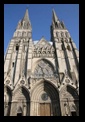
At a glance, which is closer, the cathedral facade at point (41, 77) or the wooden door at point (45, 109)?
the cathedral facade at point (41, 77)

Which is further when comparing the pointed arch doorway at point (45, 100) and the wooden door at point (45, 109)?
the wooden door at point (45, 109)

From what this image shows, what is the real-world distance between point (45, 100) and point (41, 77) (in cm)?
318

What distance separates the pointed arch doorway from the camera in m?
14.3

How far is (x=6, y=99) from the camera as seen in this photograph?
574 inches

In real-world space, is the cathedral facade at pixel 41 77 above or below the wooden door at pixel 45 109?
above

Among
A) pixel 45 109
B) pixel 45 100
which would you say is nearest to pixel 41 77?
pixel 45 100

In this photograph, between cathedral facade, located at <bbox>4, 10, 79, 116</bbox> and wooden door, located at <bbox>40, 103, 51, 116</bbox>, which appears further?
wooden door, located at <bbox>40, 103, 51, 116</bbox>

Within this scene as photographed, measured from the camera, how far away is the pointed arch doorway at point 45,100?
14254mm

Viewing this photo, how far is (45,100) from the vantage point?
15.2 metres

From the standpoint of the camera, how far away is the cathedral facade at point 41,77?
14.2m

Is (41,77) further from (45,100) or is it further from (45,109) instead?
(45,109)
